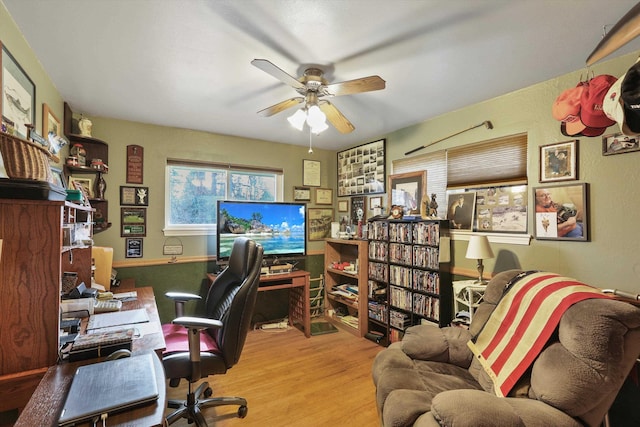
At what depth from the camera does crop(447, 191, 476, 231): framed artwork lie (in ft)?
8.56

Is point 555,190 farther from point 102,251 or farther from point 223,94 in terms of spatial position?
point 102,251

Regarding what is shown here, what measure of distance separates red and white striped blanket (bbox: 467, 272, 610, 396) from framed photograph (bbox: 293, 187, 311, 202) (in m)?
2.71

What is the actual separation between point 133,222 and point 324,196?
2311mm

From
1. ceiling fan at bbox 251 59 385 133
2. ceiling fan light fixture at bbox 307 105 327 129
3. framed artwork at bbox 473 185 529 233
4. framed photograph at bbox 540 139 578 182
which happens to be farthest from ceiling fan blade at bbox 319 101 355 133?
framed photograph at bbox 540 139 578 182

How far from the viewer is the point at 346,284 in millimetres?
3811

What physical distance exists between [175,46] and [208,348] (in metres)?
1.78

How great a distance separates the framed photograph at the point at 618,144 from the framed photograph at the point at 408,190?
4.54ft

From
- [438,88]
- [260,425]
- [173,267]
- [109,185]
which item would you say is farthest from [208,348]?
[438,88]

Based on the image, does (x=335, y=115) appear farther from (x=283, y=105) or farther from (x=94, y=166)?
(x=94, y=166)

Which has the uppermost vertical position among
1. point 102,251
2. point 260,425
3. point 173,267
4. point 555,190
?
point 555,190

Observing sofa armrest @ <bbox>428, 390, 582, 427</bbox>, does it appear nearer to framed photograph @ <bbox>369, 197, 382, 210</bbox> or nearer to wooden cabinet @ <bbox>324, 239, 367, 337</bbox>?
wooden cabinet @ <bbox>324, 239, 367, 337</bbox>

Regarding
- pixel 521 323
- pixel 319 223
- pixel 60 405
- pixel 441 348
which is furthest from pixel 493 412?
pixel 319 223

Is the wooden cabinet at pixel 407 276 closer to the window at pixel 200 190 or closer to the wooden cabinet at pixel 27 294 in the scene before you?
the window at pixel 200 190

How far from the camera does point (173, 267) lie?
322cm
